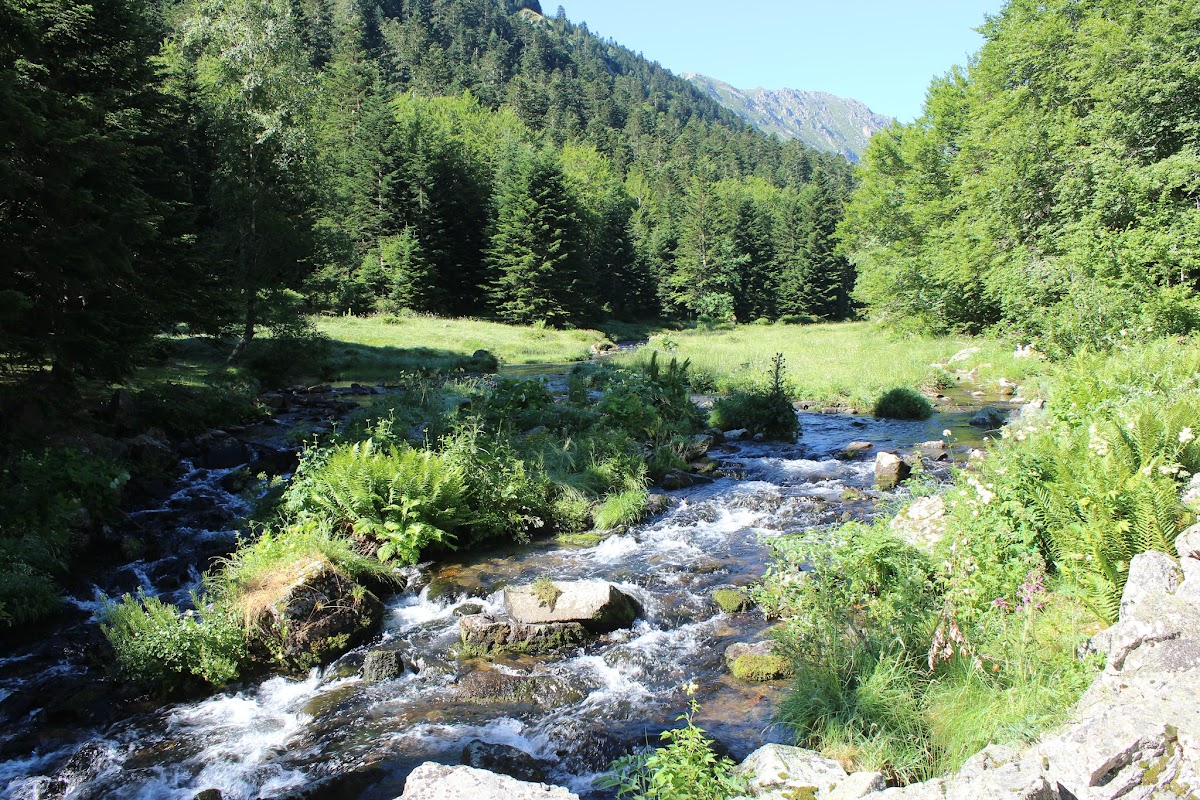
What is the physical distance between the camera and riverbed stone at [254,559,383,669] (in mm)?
7129

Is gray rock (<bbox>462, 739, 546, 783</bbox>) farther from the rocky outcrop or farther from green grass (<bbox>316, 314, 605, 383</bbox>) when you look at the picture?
green grass (<bbox>316, 314, 605, 383</bbox>)

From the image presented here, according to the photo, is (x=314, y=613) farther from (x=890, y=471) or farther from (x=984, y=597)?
(x=890, y=471)

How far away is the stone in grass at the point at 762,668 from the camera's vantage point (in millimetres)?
6391

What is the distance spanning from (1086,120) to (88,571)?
30.5 metres

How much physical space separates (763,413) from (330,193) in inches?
965

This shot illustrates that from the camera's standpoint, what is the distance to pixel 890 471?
41.1 ft

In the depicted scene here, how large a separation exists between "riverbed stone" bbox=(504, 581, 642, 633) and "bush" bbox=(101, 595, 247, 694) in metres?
2.87

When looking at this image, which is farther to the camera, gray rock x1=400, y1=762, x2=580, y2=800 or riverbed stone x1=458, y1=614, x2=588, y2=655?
riverbed stone x1=458, y1=614, x2=588, y2=655

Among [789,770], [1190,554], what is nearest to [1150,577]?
[1190,554]

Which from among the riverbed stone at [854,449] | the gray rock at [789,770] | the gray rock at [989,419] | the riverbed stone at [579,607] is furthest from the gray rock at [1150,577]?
the gray rock at [989,419]

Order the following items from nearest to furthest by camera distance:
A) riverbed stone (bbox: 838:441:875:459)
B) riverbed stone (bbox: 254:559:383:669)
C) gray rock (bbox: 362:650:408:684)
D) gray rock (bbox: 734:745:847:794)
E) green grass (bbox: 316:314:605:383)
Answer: gray rock (bbox: 734:745:847:794), gray rock (bbox: 362:650:408:684), riverbed stone (bbox: 254:559:383:669), riverbed stone (bbox: 838:441:875:459), green grass (bbox: 316:314:605:383)

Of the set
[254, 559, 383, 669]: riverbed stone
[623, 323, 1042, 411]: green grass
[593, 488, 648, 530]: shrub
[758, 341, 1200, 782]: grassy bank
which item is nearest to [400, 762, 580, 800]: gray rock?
[758, 341, 1200, 782]: grassy bank

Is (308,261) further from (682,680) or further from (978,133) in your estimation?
(978,133)

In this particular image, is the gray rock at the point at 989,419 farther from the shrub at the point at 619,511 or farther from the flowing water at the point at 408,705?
the flowing water at the point at 408,705
